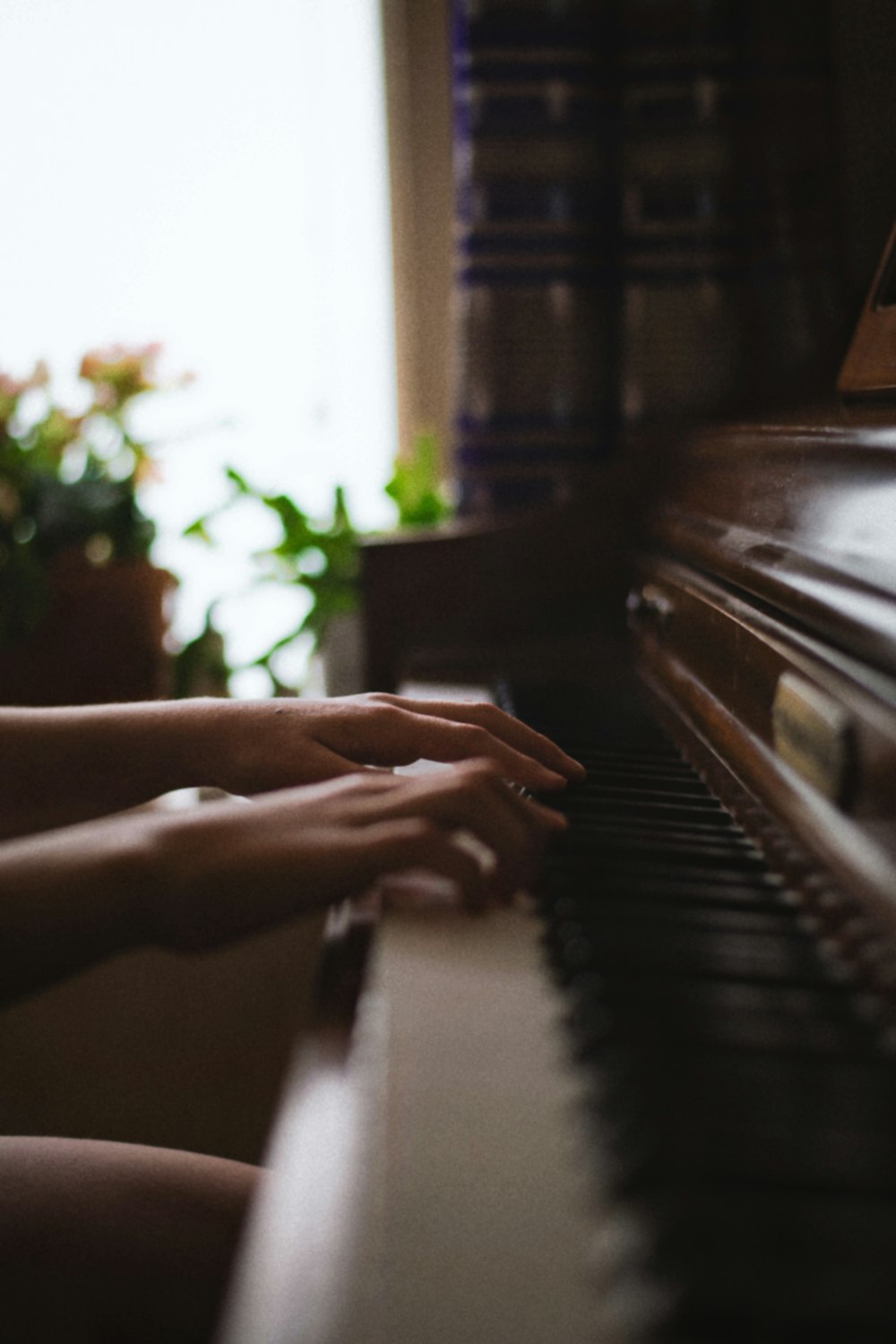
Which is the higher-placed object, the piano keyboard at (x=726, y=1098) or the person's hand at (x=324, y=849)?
the person's hand at (x=324, y=849)

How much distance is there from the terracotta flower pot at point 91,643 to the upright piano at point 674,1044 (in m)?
1.39

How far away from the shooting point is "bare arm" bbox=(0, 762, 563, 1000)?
0.47 metres

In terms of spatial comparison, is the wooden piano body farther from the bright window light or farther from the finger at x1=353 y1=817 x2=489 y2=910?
the bright window light

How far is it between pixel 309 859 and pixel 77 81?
102 inches

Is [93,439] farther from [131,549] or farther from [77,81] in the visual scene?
[77,81]

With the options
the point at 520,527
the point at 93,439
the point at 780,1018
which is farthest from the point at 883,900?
the point at 93,439

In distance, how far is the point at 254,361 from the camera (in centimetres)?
260

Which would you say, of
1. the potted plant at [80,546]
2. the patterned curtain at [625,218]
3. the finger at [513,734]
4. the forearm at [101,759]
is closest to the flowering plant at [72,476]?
the potted plant at [80,546]

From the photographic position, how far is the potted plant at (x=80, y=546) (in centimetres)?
196

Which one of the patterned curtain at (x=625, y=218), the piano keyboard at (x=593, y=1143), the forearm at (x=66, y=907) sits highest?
the patterned curtain at (x=625, y=218)

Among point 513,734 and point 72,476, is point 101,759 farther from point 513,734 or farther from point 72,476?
point 72,476

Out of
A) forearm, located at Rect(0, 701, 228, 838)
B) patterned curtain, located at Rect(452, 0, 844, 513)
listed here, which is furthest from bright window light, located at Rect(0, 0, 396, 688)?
forearm, located at Rect(0, 701, 228, 838)

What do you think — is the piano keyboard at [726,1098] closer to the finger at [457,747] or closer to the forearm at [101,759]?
the finger at [457,747]

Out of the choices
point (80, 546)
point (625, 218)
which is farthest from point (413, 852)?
point (80, 546)
